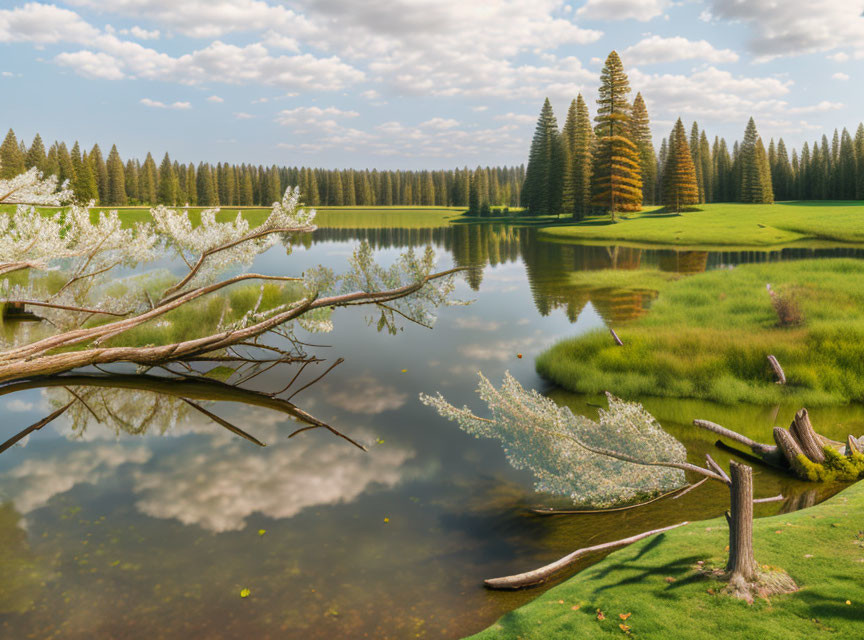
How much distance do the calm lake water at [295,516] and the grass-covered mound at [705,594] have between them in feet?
3.20

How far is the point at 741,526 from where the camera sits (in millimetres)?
4906

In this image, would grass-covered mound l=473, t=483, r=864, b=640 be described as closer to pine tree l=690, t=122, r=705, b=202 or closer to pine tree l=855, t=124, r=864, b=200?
pine tree l=855, t=124, r=864, b=200

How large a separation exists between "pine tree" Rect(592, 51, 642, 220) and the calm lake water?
4921cm

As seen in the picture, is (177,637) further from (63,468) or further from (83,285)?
(83,285)

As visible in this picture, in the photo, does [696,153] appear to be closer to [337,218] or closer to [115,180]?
[337,218]

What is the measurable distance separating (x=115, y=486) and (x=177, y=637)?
4.55 metres

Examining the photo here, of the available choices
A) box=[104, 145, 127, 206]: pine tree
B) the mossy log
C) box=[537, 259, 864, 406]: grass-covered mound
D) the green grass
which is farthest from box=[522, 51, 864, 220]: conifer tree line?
box=[104, 145, 127, 206]: pine tree

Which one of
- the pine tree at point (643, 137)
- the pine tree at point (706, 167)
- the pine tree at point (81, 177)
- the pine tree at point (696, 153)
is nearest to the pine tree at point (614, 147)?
the pine tree at point (643, 137)

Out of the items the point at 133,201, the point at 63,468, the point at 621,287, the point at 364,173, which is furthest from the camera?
the point at 364,173

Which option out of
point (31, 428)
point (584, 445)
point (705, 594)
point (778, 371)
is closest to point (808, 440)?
point (778, 371)

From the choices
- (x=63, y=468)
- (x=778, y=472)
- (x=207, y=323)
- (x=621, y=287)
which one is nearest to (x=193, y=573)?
(x=63, y=468)

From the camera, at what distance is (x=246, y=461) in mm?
10336

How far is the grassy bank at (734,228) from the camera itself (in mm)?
45531

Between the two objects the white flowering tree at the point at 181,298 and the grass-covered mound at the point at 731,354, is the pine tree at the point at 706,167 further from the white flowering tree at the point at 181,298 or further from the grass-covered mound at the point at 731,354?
the white flowering tree at the point at 181,298
